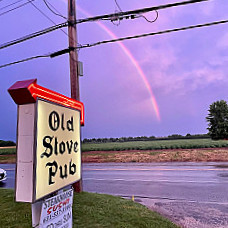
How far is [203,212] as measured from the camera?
5.43 metres

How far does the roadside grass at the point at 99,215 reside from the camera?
4027 mm

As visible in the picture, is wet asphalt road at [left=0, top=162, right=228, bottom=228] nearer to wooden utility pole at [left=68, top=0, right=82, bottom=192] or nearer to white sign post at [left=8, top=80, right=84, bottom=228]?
wooden utility pole at [left=68, top=0, right=82, bottom=192]

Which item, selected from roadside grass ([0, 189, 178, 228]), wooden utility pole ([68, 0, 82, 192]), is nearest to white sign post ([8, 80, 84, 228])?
roadside grass ([0, 189, 178, 228])

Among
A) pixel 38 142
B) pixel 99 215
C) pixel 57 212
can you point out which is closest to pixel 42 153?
pixel 38 142

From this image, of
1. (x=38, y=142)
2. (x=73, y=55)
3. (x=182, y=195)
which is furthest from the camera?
(x=182, y=195)

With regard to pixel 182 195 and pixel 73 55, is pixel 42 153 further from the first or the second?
pixel 182 195

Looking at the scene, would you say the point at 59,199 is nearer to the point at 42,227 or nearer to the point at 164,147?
the point at 42,227

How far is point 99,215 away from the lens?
14.6ft

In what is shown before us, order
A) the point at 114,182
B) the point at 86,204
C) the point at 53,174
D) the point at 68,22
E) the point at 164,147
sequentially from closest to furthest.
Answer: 1. the point at 53,174
2. the point at 86,204
3. the point at 68,22
4. the point at 114,182
5. the point at 164,147

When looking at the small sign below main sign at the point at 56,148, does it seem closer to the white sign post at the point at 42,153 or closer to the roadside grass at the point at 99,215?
the white sign post at the point at 42,153

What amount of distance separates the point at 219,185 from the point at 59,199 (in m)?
8.56

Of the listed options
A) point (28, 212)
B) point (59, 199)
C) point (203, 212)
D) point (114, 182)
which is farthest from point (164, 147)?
point (59, 199)

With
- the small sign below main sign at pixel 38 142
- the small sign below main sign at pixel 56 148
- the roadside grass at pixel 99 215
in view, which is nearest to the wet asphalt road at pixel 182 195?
the roadside grass at pixel 99 215

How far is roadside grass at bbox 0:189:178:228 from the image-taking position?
159 inches
